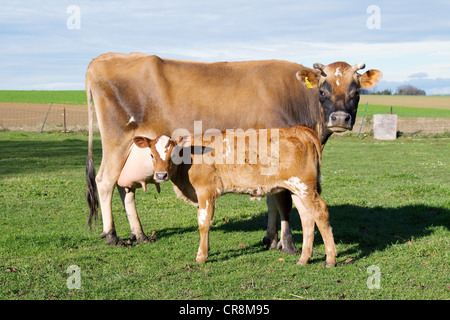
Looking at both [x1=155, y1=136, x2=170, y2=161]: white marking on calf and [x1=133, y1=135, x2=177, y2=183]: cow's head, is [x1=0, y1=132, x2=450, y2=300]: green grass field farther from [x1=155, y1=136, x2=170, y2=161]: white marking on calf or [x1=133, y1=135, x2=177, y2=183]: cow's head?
[x1=155, y1=136, x2=170, y2=161]: white marking on calf

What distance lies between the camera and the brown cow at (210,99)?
7922 mm

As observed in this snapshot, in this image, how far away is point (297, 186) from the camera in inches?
273

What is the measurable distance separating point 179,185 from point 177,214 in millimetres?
3048

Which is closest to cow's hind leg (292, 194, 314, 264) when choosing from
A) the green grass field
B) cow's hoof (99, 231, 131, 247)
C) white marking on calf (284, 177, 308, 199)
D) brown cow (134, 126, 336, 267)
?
brown cow (134, 126, 336, 267)

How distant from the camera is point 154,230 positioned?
9.34 m

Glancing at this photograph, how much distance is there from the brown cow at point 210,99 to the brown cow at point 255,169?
0.72 metres

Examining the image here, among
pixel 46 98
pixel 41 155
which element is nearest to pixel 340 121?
pixel 41 155

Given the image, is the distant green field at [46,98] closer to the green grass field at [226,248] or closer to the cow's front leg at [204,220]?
the green grass field at [226,248]

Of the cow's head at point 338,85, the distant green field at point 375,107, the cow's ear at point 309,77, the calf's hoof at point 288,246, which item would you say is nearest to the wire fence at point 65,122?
the distant green field at point 375,107

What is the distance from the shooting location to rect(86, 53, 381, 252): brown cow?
26.0 ft

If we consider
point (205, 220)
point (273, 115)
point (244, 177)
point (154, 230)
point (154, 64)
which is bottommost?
point (154, 230)

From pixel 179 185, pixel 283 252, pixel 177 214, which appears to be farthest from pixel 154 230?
pixel 283 252
